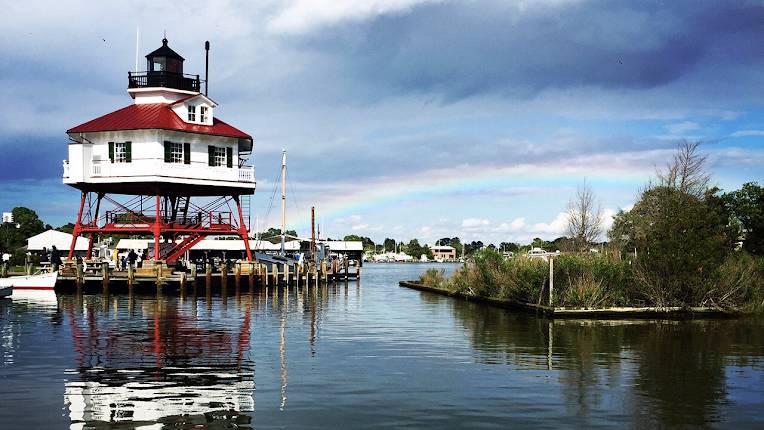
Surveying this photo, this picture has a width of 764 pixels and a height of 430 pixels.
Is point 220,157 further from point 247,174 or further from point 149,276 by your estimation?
point 149,276

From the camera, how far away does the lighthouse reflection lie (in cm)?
1348

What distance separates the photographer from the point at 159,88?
5762 centimetres

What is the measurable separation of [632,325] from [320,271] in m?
43.1

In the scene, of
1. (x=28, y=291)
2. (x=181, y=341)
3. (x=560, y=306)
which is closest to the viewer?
(x=181, y=341)

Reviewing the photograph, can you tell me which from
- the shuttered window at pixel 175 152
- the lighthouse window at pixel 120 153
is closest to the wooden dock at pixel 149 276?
the lighthouse window at pixel 120 153

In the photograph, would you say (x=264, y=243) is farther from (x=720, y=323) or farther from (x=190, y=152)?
(x=720, y=323)

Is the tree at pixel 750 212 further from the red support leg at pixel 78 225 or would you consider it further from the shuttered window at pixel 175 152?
the red support leg at pixel 78 225

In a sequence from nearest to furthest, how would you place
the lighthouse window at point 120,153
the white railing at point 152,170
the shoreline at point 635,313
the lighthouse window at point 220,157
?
the shoreline at point 635,313
the white railing at point 152,170
the lighthouse window at point 120,153
the lighthouse window at point 220,157

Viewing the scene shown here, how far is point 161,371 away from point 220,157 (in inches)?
1559

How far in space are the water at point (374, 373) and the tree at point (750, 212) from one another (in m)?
28.5

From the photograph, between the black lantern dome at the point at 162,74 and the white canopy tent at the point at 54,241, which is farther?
the white canopy tent at the point at 54,241

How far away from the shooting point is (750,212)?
57.0m

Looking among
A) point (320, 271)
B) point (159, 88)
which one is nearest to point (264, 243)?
point (320, 271)

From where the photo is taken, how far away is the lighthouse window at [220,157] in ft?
184
